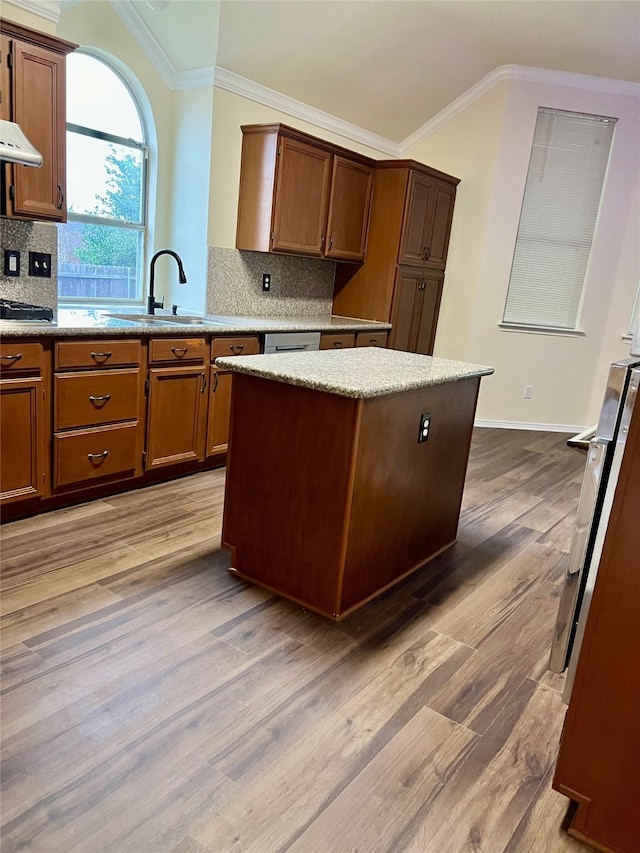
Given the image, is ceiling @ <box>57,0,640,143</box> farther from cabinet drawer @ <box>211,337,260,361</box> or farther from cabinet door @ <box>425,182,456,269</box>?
cabinet drawer @ <box>211,337,260,361</box>

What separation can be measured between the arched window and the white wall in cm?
267

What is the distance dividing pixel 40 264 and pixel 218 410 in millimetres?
1218

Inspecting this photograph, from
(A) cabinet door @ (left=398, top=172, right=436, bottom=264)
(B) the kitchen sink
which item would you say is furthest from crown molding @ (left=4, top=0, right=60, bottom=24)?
(A) cabinet door @ (left=398, top=172, right=436, bottom=264)

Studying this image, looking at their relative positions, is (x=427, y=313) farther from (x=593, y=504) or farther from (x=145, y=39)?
(x=593, y=504)

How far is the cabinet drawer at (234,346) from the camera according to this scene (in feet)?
11.6

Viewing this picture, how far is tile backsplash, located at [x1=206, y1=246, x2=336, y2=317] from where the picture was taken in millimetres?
4223

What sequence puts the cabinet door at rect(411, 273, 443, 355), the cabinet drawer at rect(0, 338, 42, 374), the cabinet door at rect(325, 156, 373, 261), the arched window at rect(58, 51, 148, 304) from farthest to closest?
the cabinet door at rect(411, 273, 443, 355)
the cabinet door at rect(325, 156, 373, 261)
the arched window at rect(58, 51, 148, 304)
the cabinet drawer at rect(0, 338, 42, 374)

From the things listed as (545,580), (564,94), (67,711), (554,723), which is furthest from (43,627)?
(564,94)

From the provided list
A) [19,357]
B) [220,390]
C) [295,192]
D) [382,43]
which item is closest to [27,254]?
[19,357]

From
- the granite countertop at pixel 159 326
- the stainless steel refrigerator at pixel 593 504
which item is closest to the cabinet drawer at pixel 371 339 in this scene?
the granite countertop at pixel 159 326

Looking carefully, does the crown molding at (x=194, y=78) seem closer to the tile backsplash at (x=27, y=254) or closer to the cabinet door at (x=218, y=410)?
the tile backsplash at (x=27, y=254)

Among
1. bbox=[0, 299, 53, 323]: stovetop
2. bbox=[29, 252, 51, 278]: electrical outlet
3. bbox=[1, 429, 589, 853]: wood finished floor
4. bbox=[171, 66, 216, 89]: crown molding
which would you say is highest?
bbox=[171, 66, 216, 89]: crown molding

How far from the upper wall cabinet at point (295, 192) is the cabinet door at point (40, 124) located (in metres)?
1.45

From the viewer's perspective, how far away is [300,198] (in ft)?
13.9
